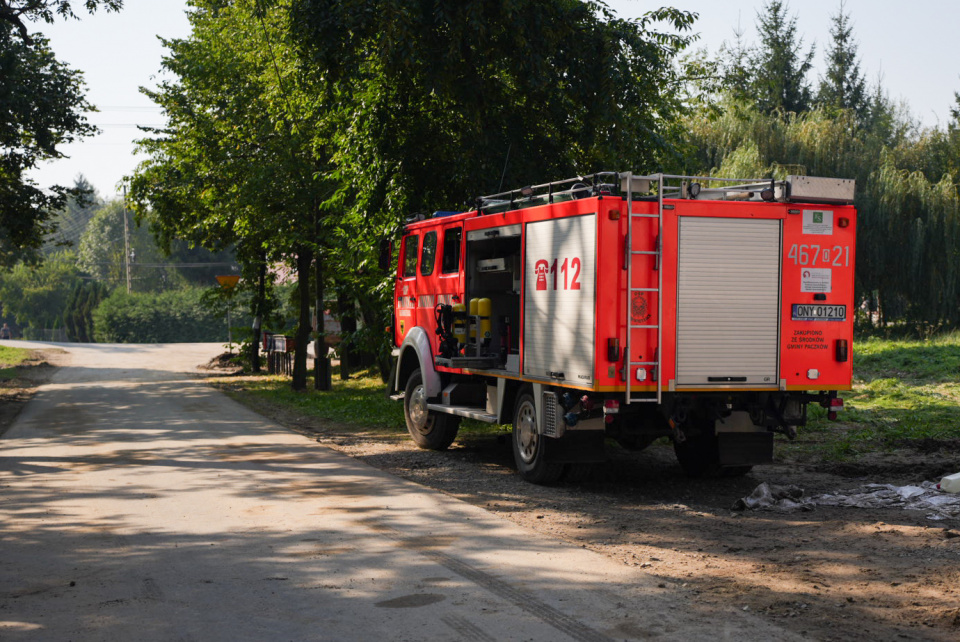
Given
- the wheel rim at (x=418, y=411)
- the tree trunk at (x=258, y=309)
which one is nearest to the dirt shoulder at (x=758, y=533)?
the wheel rim at (x=418, y=411)

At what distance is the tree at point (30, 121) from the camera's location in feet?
70.5

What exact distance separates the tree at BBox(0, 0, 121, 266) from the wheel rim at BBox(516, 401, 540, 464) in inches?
597

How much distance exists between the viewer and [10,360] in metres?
41.0

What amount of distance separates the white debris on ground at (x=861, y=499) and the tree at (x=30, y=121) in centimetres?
1794

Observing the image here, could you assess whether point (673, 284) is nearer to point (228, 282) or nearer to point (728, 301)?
point (728, 301)

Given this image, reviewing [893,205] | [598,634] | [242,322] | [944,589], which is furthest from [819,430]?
[242,322]

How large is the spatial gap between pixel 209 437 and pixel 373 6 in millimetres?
6888

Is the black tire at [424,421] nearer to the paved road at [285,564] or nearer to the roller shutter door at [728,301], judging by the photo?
the paved road at [285,564]

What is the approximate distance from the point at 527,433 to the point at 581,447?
0.94m

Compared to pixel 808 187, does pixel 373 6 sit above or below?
above

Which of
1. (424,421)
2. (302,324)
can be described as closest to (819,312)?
(424,421)

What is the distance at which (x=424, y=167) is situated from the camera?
16.7m

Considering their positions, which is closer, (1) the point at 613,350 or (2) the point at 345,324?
(1) the point at 613,350

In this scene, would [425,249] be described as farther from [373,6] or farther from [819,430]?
[819,430]
